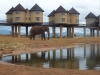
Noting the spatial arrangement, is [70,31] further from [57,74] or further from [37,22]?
[57,74]

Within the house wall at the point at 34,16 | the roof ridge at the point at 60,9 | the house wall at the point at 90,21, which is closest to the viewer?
the house wall at the point at 34,16

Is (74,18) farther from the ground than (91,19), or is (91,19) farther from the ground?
(91,19)

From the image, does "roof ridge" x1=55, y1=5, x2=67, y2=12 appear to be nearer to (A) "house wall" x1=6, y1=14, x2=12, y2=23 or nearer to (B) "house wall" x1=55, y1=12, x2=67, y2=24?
(B) "house wall" x1=55, y1=12, x2=67, y2=24

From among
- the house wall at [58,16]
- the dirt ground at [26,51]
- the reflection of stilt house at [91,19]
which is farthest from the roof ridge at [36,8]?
the reflection of stilt house at [91,19]

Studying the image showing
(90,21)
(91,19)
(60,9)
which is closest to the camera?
(60,9)

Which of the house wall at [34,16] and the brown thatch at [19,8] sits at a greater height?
the brown thatch at [19,8]

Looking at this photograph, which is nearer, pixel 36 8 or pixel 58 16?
pixel 36 8

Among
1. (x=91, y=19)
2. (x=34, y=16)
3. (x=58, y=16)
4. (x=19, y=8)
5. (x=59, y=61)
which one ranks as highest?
(x=19, y=8)

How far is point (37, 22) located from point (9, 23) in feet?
31.3

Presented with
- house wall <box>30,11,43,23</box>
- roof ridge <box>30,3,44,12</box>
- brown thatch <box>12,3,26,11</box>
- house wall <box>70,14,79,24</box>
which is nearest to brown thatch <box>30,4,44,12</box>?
roof ridge <box>30,3,44,12</box>

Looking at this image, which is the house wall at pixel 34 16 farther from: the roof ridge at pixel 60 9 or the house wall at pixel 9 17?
the house wall at pixel 9 17

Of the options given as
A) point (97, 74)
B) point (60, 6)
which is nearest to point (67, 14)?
point (60, 6)

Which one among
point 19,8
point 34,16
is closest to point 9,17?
point 19,8

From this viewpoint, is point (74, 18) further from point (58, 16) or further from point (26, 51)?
point (26, 51)
